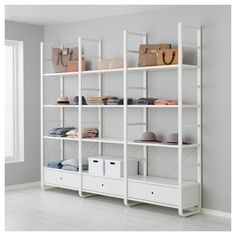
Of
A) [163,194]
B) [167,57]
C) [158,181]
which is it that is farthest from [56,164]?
[167,57]

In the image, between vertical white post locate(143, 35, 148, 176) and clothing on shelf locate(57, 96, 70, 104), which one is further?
clothing on shelf locate(57, 96, 70, 104)

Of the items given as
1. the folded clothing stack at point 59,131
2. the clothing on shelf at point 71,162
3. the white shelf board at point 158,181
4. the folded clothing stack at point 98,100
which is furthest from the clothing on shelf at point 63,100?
the white shelf board at point 158,181

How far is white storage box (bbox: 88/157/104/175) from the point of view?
6.09 metres

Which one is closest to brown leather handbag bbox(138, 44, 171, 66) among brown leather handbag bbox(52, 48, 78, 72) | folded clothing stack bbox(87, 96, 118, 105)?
folded clothing stack bbox(87, 96, 118, 105)

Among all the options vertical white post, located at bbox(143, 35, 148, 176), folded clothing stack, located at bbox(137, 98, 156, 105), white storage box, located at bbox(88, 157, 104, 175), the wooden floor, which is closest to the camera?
the wooden floor

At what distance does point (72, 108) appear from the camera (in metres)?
7.00

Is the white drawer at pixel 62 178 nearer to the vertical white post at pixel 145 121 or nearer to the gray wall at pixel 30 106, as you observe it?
the gray wall at pixel 30 106

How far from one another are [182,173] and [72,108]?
7.45 ft

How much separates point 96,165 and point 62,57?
1.73m

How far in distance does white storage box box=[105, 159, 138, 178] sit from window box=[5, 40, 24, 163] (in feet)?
5.82

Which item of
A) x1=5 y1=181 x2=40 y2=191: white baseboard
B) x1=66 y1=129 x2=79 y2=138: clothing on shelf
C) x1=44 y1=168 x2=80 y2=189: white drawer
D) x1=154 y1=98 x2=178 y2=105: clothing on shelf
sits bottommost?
x1=5 y1=181 x2=40 y2=191: white baseboard

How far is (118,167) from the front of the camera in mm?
5871

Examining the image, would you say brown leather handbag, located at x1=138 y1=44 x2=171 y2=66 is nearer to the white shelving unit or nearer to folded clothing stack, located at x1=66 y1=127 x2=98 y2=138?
the white shelving unit
